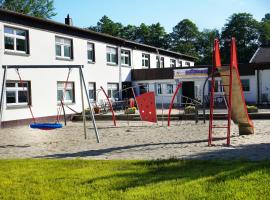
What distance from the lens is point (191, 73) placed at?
32406mm

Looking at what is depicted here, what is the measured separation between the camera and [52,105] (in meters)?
24.2

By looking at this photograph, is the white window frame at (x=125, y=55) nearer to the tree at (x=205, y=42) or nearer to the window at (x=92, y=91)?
the window at (x=92, y=91)

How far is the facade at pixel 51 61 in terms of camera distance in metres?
21.1

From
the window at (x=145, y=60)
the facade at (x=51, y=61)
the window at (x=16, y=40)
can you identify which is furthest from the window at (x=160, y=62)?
the window at (x=16, y=40)

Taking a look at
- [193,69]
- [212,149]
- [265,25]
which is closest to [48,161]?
[212,149]

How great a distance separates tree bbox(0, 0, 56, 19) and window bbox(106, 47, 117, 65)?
28541 millimetres

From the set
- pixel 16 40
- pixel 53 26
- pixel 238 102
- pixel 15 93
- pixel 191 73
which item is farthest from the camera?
pixel 191 73

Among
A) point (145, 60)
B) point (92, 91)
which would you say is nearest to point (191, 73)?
point (145, 60)

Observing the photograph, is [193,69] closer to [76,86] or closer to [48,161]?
[76,86]

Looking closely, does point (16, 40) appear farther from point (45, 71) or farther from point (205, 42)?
point (205, 42)

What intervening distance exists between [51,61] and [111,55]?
7906 millimetres

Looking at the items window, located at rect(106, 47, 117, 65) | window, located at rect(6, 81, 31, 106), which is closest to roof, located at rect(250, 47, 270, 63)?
window, located at rect(106, 47, 117, 65)

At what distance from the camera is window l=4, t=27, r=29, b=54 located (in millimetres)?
21000

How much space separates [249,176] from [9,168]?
A: 4.87 m
